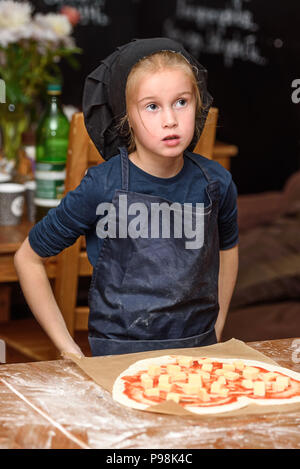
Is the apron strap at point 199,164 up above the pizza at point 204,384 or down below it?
above

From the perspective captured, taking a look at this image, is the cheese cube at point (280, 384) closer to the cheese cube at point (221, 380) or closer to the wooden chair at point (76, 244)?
the cheese cube at point (221, 380)

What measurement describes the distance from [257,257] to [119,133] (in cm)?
143

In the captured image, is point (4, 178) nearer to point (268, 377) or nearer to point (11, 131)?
point (11, 131)

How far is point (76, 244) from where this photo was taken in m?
2.11

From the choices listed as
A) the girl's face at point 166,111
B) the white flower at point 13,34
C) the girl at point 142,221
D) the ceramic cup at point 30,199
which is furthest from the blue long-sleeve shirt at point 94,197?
the white flower at point 13,34

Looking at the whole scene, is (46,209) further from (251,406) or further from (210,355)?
(251,406)

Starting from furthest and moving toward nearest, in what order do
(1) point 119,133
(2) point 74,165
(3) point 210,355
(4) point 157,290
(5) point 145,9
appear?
(5) point 145,9, (2) point 74,165, (1) point 119,133, (4) point 157,290, (3) point 210,355

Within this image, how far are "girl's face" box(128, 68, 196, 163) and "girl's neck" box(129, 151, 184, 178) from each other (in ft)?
0.31

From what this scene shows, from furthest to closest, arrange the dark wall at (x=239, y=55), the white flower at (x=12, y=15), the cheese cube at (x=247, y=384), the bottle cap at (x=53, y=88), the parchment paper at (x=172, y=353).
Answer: the dark wall at (x=239, y=55) < the white flower at (x=12, y=15) < the bottle cap at (x=53, y=88) < the cheese cube at (x=247, y=384) < the parchment paper at (x=172, y=353)

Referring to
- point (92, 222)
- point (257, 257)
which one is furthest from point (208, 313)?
point (257, 257)

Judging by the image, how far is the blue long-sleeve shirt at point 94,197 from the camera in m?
1.57

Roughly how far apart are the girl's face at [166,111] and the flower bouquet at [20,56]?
46.0 inches
